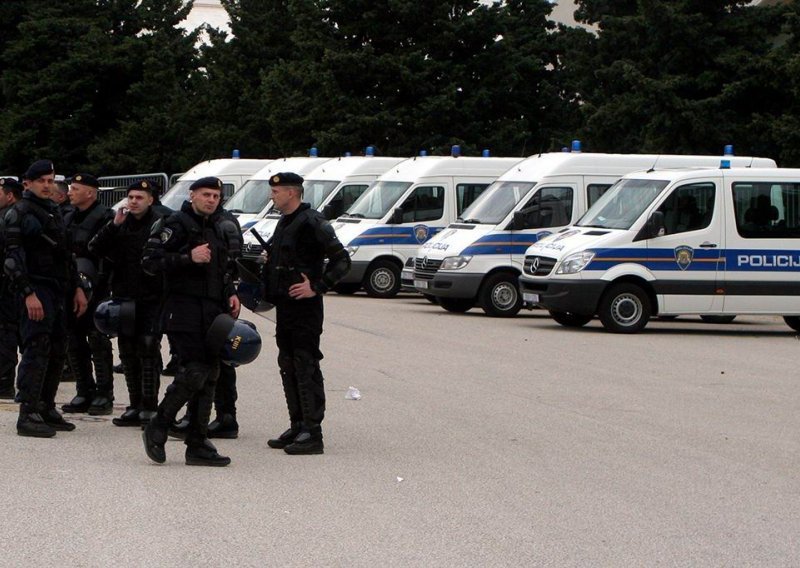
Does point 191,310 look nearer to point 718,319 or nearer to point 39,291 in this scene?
point 39,291

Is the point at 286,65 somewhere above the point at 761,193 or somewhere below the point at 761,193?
above

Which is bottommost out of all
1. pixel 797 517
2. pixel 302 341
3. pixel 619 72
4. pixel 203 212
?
pixel 797 517

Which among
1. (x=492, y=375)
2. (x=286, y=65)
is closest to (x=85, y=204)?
(x=492, y=375)

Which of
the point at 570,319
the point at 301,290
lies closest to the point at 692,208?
the point at 570,319

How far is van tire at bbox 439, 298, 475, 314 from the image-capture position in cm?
2245

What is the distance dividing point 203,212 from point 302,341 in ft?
3.52

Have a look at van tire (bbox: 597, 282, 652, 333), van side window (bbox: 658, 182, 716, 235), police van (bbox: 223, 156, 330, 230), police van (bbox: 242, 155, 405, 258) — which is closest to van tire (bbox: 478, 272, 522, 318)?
van tire (bbox: 597, 282, 652, 333)

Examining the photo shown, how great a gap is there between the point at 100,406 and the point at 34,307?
4.59 ft

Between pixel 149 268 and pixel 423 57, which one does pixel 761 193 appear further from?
pixel 423 57

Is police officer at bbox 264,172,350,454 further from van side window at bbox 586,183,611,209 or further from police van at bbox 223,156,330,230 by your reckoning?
police van at bbox 223,156,330,230

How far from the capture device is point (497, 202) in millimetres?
22203

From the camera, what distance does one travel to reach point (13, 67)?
190ft

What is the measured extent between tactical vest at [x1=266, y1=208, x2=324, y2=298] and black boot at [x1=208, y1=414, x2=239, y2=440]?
3.46 ft

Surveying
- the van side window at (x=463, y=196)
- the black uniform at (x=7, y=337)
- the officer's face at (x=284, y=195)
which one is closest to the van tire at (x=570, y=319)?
the van side window at (x=463, y=196)
